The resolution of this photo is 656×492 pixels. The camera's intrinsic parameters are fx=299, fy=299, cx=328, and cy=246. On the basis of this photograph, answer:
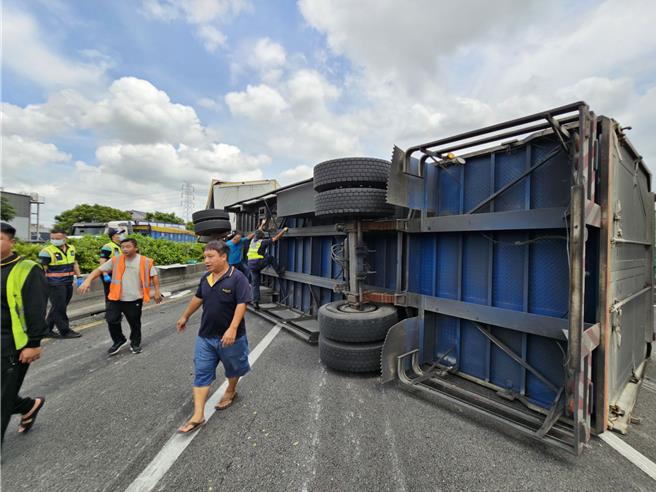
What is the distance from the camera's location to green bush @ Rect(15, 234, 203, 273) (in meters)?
7.47

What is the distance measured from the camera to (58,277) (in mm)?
5094

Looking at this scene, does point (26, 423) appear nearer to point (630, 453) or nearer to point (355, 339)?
point (355, 339)

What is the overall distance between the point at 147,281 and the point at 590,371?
529 cm

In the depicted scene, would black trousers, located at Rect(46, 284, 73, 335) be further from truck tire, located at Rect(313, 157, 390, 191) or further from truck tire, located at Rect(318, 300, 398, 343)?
truck tire, located at Rect(313, 157, 390, 191)

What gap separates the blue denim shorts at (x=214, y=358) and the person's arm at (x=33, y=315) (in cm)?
112

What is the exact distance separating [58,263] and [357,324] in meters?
5.27

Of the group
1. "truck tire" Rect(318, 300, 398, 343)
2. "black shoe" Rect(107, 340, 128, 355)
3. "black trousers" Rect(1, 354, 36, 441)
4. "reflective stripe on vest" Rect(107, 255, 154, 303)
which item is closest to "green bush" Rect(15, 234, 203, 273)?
"reflective stripe on vest" Rect(107, 255, 154, 303)

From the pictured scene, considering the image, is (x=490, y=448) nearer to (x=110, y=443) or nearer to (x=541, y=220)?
(x=541, y=220)

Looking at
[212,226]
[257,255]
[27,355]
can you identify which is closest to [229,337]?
[27,355]

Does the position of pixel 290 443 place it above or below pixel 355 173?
below

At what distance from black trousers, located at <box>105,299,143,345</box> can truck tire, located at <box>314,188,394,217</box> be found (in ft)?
10.5

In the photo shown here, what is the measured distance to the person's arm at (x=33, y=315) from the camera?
2.23 m

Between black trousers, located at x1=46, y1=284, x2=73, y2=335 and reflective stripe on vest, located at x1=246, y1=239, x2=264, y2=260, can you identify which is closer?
black trousers, located at x1=46, y1=284, x2=73, y2=335

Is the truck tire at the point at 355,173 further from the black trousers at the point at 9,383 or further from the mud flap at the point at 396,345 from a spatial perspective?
the black trousers at the point at 9,383
